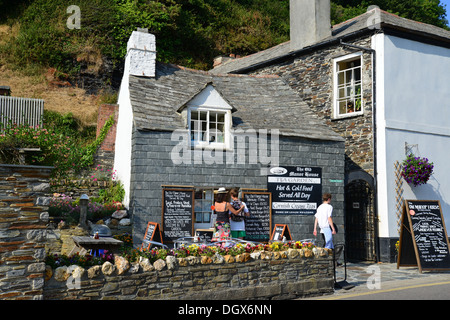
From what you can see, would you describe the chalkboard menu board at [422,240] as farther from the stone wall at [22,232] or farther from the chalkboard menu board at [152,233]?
the stone wall at [22,232]

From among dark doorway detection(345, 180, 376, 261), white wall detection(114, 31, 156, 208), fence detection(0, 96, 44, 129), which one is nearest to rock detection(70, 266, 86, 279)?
white wall detection(114, 31, 156, 208)

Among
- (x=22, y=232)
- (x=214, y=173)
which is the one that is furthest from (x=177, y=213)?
(x=22, y=232)

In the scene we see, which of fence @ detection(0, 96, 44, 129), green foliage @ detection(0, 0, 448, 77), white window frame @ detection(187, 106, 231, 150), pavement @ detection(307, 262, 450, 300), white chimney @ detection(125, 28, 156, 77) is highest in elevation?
green foliage @ detection(0, 0, 448, 77)

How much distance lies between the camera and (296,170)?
13617 mm

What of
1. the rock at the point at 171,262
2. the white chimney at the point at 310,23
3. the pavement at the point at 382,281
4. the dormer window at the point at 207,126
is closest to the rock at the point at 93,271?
the rock at the point at 171,262

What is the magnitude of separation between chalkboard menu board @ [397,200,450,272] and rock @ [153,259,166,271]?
6981mm

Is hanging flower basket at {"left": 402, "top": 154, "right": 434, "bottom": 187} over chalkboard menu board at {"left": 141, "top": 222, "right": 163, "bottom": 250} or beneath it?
over

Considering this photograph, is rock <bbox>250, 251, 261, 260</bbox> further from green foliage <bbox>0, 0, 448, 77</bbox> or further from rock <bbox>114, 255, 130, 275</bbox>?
green foliage <bbox>0, 0, 448, 77</bbox>

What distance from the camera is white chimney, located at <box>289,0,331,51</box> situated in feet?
55.3

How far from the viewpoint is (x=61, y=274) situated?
660cm

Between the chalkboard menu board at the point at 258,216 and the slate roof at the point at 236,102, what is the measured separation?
1968mm

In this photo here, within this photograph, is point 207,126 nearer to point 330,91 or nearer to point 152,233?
point 152,233

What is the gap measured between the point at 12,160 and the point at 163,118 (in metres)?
6.23

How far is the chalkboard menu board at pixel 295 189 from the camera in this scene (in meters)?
13.3
